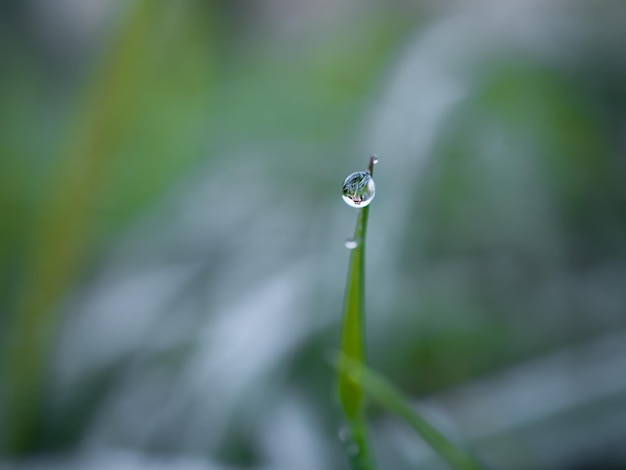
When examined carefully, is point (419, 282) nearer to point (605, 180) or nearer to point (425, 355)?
point (425, 355)

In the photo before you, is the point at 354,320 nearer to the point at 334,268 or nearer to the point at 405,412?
the point at 405,412

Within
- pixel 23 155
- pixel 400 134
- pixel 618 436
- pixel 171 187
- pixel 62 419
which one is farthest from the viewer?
pixel 23 155

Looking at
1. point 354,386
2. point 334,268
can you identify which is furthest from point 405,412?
point 334,268

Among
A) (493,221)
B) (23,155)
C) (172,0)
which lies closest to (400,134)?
(493,221)

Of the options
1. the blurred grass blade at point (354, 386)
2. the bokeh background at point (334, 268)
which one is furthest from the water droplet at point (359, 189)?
the bokeh background at point (334, 268)

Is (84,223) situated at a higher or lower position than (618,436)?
higher

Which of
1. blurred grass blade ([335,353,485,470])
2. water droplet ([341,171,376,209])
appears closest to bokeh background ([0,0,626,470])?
blurred grass blade ([335,353,485,470])
